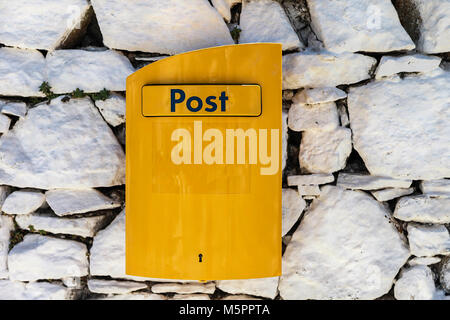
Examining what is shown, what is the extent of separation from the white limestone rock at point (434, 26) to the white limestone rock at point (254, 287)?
1405 mm

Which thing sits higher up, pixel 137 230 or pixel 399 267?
pixel 137 230

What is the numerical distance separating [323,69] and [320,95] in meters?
0.13

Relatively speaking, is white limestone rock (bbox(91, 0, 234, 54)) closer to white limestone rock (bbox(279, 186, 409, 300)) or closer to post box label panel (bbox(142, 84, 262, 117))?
post box label panel (bbox(142, 84, 262, 117))

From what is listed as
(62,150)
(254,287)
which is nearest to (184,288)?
(254,287)

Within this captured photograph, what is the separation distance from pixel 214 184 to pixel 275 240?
1.17 ft

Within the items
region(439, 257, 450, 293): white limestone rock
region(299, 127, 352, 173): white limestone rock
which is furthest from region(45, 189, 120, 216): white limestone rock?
region(439, 257, 450, 293): white limestone rock

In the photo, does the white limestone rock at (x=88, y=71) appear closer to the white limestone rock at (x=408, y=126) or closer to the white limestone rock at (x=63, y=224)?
the white limestone rock at (x=63, y=224)

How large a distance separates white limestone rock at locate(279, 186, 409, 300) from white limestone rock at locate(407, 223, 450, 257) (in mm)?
55

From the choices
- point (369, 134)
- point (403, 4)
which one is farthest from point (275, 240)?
point (403, 4)

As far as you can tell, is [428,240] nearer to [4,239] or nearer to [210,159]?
[210,159]

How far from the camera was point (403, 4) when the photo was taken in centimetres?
181

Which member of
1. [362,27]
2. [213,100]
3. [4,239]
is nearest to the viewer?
[213,100]

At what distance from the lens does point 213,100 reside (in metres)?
1.43

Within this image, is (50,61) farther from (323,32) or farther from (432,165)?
(432,165)
